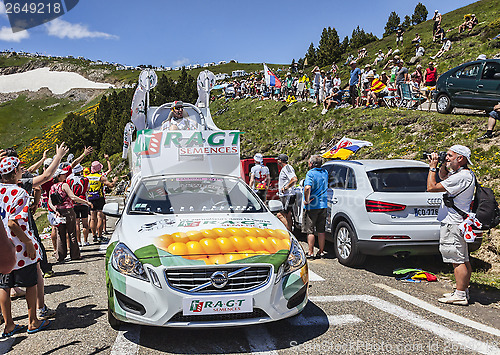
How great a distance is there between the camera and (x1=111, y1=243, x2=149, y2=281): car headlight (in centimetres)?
365

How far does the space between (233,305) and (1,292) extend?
7.59 feet

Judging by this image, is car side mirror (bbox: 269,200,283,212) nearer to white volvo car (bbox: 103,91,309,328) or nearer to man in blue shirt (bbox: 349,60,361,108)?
white volvo car (bbox: 103,91,309,328)

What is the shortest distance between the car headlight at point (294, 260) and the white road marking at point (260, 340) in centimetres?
67

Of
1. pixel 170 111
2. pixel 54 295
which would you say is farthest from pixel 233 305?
pixel 170 111

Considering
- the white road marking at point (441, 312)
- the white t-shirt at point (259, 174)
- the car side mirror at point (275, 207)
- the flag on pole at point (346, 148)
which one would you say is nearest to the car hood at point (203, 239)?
the car side mirror at point (275, 207)

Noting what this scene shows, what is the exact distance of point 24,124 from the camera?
121688 millimetres

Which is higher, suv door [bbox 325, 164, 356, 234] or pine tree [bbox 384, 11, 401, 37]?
pine tree [bbox 384, 11, 401, 37]

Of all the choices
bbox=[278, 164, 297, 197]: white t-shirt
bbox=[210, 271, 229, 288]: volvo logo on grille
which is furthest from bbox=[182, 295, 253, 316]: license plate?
bbox=[278, 164, 297, 197]: white t-shirt

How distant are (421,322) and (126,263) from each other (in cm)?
315

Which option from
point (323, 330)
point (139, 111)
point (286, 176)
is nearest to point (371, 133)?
point (286, 176)

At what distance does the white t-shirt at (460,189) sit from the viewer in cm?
489

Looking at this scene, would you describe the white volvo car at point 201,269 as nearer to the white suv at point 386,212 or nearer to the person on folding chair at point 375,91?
the white suv at point 386,212

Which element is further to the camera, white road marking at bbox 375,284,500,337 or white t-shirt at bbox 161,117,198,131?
white t-shirt at bbox 161,117,198,131

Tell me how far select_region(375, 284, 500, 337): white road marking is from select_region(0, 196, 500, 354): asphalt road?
11 mm
